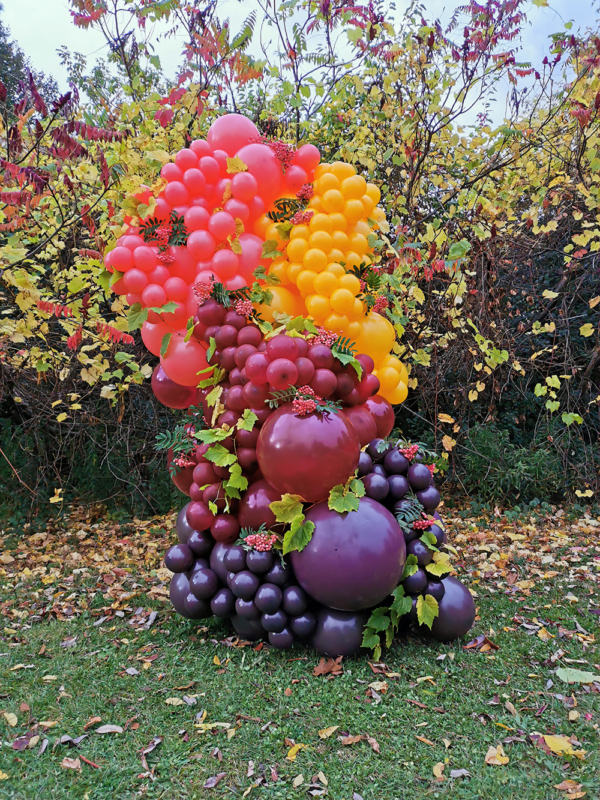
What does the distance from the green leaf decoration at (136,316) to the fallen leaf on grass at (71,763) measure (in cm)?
214

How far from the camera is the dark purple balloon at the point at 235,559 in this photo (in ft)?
10.4

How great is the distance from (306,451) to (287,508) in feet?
1.22

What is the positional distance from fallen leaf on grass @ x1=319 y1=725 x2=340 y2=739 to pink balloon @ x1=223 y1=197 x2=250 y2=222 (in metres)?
2.75

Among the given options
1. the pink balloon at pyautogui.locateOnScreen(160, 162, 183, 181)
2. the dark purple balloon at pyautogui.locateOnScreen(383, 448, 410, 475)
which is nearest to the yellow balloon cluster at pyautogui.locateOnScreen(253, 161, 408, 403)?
the dark purple balloon at pyautogui.locateOnScreen(383, 448, 410, 475)

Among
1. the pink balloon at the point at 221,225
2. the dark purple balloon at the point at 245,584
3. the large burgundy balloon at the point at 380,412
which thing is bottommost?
the dark purple balloon at the point at 245,584

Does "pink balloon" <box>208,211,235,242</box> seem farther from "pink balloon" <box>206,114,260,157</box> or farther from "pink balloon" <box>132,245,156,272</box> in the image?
"pink balloon" <box>206,114,260,157</box>

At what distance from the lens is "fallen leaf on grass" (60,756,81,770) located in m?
2.31

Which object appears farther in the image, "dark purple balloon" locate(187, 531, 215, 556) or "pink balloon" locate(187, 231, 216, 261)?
"dark purple balloon" locate(187, 531, 215, 556)

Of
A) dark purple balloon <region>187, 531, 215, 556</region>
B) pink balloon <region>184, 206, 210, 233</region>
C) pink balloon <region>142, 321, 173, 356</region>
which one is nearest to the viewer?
pink balloon <region>184, 206, 210, 233</region>

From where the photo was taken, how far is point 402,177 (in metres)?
6.11

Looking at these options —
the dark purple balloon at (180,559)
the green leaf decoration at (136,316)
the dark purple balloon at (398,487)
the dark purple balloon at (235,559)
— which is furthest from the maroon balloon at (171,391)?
the dark purple balloon at (398,487)

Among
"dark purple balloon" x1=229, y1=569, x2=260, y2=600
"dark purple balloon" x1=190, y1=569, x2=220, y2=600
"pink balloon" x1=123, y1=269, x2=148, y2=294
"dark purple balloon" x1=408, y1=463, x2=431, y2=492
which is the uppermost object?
"pink balloon" x1=123, y1=269, x2=148, y2=294

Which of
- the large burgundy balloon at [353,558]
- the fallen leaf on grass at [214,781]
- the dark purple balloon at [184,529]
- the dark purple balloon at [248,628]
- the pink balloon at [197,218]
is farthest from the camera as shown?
the dark purple balloon at [184,529]

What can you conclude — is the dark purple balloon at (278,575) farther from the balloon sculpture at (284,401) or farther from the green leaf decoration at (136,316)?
the green leaf decoration at (136,316)
